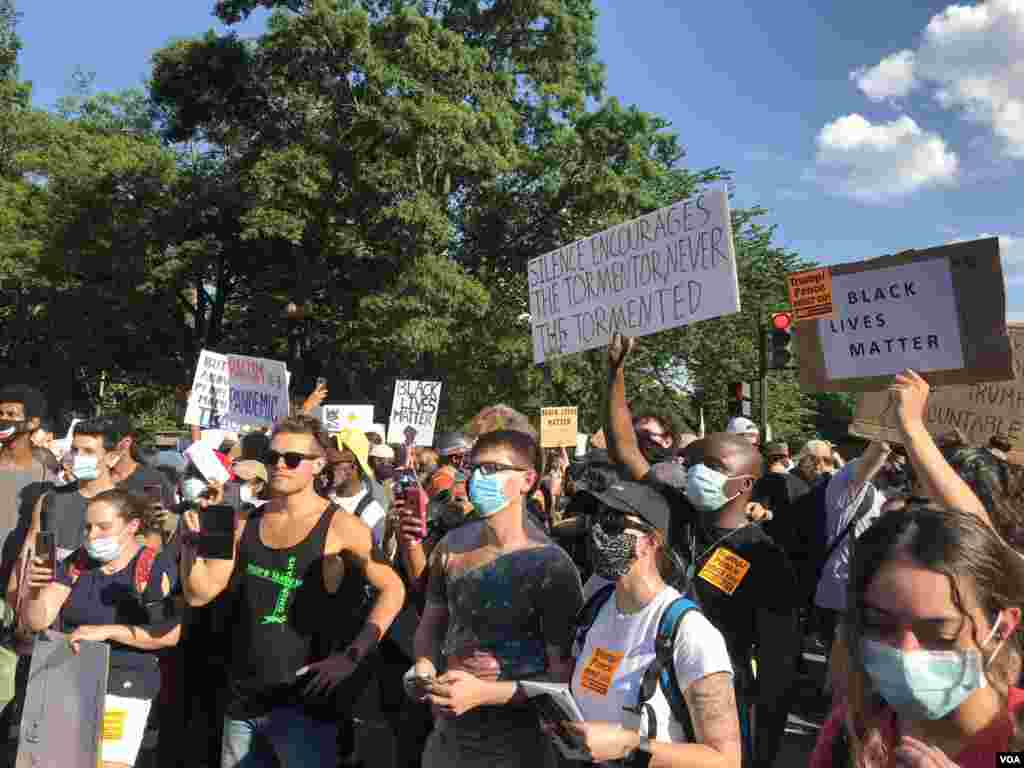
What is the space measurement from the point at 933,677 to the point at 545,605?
59.7 inches

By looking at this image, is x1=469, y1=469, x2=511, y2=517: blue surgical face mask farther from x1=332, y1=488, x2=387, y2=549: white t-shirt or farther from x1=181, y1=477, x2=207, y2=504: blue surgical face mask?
x1=332, y1=488, x2=387, y2=549: white t-shirt

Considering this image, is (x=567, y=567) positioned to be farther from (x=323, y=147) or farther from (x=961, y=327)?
(x=323, y=147)

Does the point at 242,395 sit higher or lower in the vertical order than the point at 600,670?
higher

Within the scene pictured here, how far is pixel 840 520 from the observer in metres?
4.78

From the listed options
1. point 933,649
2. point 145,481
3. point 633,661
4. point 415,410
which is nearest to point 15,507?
point 145,481

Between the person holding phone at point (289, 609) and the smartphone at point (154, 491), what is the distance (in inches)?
37.0

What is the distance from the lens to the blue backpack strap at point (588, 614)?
280cm

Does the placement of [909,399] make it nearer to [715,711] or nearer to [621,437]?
[621,437]

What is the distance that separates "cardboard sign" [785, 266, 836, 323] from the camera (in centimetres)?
462

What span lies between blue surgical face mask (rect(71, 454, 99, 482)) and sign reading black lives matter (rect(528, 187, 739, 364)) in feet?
9.17

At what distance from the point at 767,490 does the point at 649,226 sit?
1.73 metres

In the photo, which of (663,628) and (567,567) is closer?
(663,628)

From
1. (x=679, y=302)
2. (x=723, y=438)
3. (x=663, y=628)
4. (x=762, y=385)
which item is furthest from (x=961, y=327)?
(x=762, y=385)

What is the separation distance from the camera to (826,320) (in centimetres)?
465
